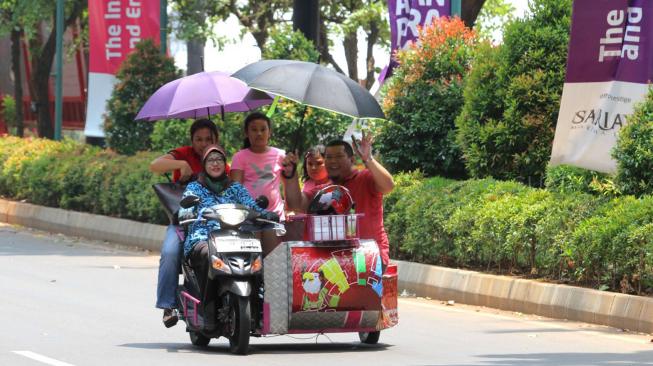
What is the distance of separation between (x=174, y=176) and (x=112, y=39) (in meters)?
15.6

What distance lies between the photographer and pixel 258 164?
12273mm

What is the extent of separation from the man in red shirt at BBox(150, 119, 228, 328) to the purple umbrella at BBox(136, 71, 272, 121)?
70 centimetres

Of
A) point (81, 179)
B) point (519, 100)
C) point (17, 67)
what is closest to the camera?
point (519, 100)

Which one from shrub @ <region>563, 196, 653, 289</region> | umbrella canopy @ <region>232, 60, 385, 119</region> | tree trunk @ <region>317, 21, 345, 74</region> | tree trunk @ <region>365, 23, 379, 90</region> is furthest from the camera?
tree trunk @ <region>365, 23, 379, 90</region>

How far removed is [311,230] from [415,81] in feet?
29.6

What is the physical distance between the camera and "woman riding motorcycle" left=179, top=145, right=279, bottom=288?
36.8 ft

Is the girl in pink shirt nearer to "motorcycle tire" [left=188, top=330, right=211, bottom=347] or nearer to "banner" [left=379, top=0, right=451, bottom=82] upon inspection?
"motorcycle tire" [left=188, top=330, right=211, bottom=347]

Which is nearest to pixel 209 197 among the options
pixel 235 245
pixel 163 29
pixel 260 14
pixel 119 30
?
pixel 235 245

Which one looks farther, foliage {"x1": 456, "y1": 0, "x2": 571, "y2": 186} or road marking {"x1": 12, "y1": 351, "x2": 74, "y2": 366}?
foliage {"x1": 456, "y1": 0, "x2": 571, "y2": 186}

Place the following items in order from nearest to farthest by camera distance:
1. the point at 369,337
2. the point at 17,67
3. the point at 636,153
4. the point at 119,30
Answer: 1. the point at 369,337
2. the point at 636,153
3. the point at 119,30
4. the point at 17,67

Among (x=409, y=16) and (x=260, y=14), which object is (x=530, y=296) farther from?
(x=260, y=14)

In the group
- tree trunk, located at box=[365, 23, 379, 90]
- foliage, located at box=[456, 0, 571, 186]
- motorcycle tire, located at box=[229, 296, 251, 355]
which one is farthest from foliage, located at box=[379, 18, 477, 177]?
tree trunk, located at box=[365, 23, 379, 90]

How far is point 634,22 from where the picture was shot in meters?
16.2

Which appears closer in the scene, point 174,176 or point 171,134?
point 174,176
